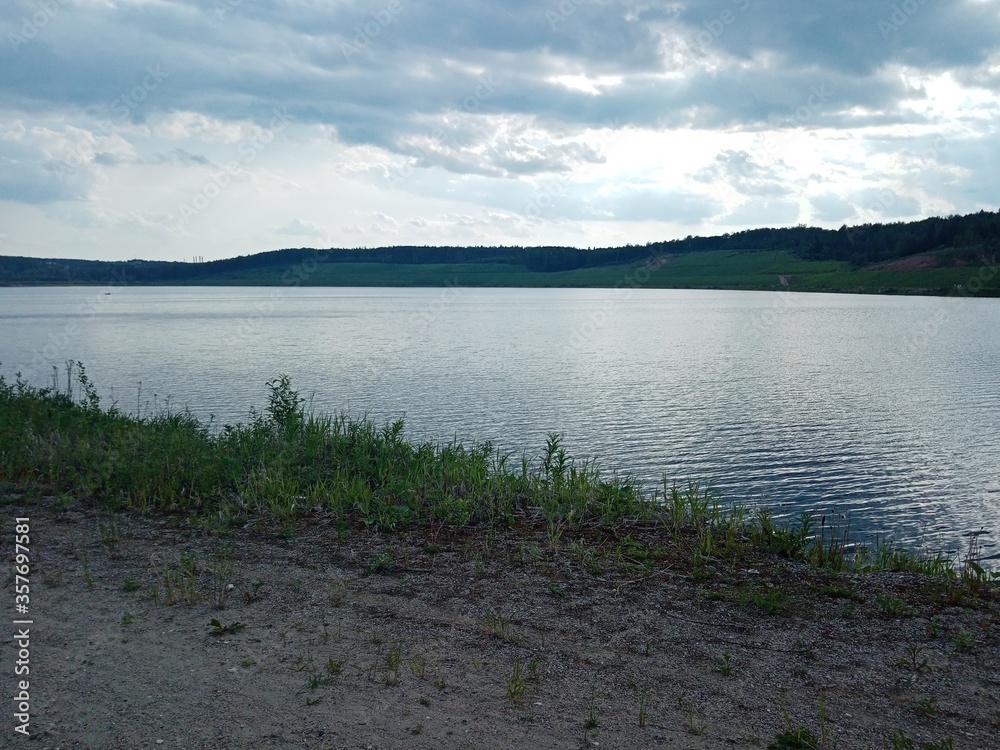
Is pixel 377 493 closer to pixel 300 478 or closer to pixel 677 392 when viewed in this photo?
pixel 300 478

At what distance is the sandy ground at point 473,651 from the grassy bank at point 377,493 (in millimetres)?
749

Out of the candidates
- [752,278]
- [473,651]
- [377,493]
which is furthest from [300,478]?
[752,278]

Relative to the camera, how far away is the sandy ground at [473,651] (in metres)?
5.30

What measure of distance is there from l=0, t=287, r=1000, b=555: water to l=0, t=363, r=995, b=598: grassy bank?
397 centimetres

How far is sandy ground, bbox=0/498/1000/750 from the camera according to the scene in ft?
17.4

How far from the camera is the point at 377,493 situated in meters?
11.0

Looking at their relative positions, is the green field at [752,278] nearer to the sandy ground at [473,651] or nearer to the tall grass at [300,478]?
the tall grass at [300,478]

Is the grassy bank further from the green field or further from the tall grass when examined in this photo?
the green field

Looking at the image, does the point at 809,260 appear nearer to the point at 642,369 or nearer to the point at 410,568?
the point at 642,369

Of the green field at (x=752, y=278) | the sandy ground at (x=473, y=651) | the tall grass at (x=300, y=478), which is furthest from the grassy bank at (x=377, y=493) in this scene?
the green field at (x=752, y=278)

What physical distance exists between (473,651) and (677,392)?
79.2 feet

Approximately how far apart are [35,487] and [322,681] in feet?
25.7

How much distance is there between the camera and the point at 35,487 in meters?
11.4

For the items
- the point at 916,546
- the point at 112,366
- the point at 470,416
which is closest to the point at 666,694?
the point at 916,546
